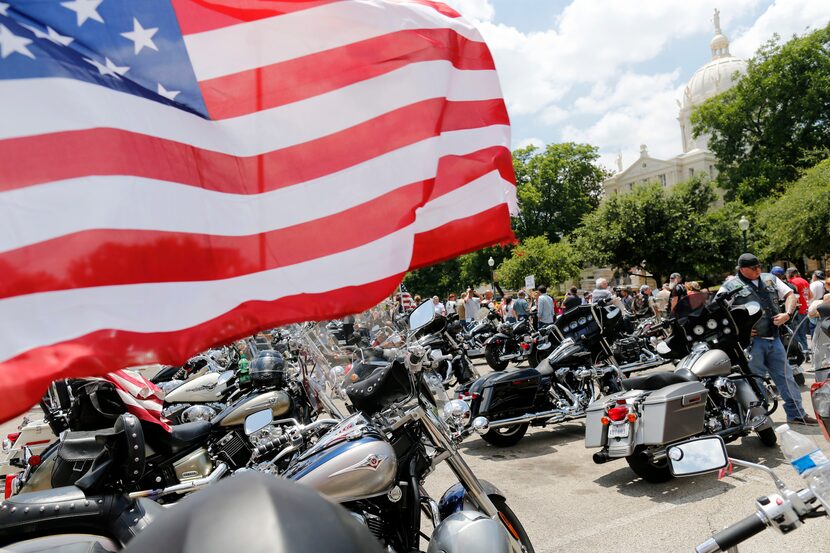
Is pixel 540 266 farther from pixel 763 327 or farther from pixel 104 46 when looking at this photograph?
pixel 104 46

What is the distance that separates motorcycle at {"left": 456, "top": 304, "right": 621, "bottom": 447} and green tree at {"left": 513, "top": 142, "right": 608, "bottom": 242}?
149ft

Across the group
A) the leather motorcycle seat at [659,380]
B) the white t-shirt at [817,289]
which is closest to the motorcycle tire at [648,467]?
the leather motorcycle seat at [659,380]

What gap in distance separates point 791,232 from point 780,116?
14841 millimetres

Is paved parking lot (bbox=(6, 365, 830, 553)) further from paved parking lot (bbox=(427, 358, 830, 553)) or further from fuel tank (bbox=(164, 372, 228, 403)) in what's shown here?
fuel tank (bbox=(164, 372, 228, 403))

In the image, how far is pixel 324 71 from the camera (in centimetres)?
233

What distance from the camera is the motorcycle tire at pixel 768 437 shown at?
19.2 ft

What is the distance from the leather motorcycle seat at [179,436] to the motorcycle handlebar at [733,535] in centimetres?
366

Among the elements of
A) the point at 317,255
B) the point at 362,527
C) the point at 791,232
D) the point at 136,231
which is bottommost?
the point at 791,232

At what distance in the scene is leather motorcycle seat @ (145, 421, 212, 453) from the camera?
4281 millimetres

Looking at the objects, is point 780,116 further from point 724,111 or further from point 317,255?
point 317,255

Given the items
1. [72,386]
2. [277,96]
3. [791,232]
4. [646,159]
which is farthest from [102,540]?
[646,159]

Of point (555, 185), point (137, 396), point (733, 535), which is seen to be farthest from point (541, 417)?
point (555, 185)

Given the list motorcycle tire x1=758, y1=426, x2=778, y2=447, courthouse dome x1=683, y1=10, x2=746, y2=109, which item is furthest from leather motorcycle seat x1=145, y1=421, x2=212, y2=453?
courthouse dome x1=683, y1=10, x2=746, y2=109

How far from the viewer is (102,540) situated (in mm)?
2422
